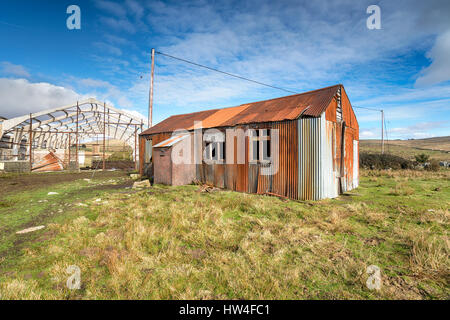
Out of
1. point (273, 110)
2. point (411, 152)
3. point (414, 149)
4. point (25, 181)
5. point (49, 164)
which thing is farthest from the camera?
point (414, 149)

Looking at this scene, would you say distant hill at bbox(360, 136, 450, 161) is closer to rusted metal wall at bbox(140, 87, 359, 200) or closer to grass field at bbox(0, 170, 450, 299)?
rusted metal wall at bbox(140, 87, 359, 200)

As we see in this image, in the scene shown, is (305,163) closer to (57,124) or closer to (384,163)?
(384,163)

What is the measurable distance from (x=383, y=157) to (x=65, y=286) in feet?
93.9

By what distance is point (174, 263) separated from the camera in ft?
12.1

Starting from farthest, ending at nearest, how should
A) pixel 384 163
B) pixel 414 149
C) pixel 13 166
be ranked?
pixel 414 149 → pixel 384 163 → pixel 13 166

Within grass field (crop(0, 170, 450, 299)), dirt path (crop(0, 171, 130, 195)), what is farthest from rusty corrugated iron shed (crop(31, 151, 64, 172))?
grass field (crop(0, 170, 450, 299))

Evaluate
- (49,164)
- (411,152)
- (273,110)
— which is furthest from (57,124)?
(411,152)

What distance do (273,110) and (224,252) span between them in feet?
27.2

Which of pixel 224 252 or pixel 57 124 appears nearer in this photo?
pixel 224 252

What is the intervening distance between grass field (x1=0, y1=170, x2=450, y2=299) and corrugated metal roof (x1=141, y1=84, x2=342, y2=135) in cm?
425

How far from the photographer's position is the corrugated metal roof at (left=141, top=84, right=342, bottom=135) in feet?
29.5

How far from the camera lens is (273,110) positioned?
34.8 ft
